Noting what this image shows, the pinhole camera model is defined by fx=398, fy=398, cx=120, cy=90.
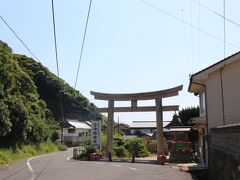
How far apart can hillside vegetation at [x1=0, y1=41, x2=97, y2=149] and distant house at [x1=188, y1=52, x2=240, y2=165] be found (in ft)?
49.4

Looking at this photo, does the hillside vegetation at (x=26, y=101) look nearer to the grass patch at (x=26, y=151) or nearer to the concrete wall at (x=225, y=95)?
the grass patch at (x=26, y=151)

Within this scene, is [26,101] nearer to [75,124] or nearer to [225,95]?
[225,95]

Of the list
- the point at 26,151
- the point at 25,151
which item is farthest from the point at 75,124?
the point at 25,151

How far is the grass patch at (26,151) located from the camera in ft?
100

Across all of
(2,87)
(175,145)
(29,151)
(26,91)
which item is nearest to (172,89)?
(175,145)

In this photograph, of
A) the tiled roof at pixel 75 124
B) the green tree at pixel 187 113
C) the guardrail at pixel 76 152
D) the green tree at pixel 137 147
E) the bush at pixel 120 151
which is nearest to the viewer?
the guardrail at pixel 76 152

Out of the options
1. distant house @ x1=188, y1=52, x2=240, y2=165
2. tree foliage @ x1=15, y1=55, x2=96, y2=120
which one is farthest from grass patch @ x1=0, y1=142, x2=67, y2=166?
tree foliage @ x1=15, y1=55, x2=96, y2=120

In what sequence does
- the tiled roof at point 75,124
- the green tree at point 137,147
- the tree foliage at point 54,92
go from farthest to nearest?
1. the tiled roof at point 75,124
2. the tree foliage at point 54,92
3. the green tree at point 137,147

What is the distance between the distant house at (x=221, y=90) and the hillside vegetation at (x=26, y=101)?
49.4 ft

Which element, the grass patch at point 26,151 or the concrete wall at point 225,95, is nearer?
the concrete wall at point 225,95

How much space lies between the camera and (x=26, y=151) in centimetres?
4053

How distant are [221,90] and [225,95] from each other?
36cm

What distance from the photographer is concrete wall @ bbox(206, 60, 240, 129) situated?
2128 centimetres

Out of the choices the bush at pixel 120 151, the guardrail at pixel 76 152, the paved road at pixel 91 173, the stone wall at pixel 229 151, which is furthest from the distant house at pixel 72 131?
the stone wall at pixel 229 151
